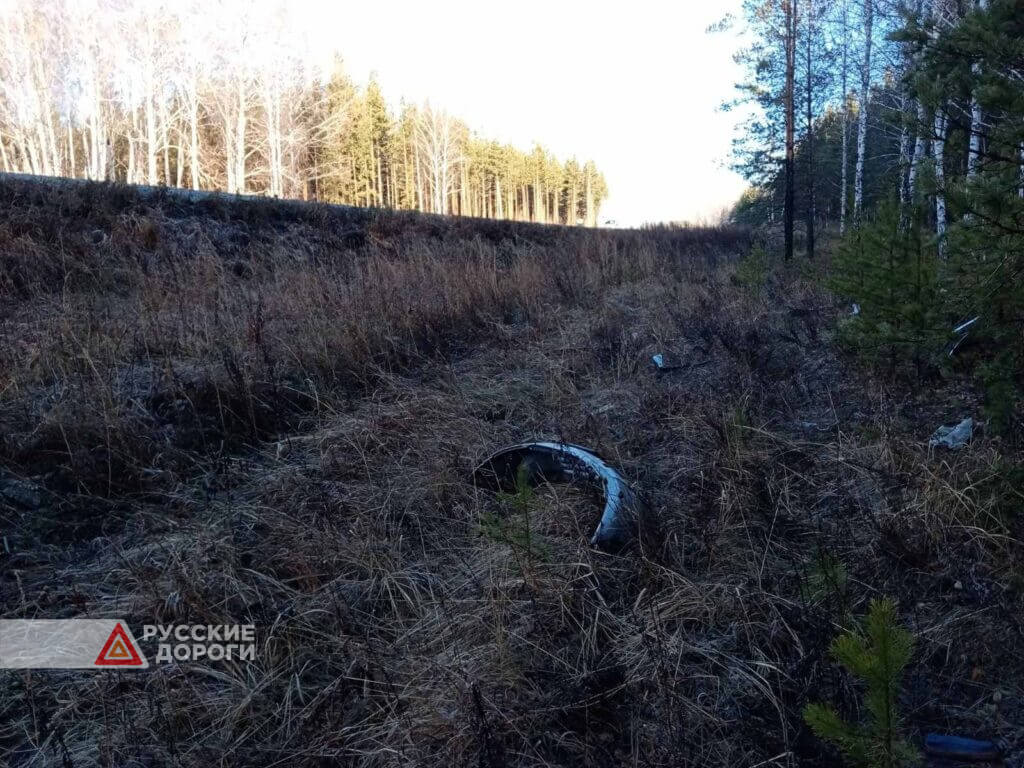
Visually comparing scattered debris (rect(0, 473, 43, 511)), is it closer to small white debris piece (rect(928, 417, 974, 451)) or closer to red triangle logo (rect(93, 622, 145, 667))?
red triangle logo (rect(93, 622, 145, 667))

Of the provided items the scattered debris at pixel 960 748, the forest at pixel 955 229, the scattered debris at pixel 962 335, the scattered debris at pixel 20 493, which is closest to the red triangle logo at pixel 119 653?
the scattered debris at pixel 20 493

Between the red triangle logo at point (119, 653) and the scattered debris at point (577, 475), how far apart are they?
144 centimetres

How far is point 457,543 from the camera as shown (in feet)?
8.15

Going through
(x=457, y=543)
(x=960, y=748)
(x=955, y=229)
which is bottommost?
(x=960, y=748)

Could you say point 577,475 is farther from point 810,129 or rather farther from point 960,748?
point 810,129

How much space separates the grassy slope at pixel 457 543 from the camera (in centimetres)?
160

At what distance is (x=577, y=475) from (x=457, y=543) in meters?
0.67

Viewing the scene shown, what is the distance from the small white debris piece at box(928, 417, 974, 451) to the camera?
2799 mm

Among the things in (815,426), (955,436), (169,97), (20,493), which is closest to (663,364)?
(815,426)

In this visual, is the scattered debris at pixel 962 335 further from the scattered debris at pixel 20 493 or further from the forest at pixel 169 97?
the forest at pixel 169 97

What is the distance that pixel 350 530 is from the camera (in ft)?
7.98

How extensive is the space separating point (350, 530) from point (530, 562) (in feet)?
2.75

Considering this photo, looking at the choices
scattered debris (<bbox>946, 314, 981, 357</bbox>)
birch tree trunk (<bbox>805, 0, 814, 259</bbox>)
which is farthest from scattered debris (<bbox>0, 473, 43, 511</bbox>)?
birch tree trunk (<bbox>805, 0, 814, 259</bbox>)

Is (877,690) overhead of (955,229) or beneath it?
beneath
